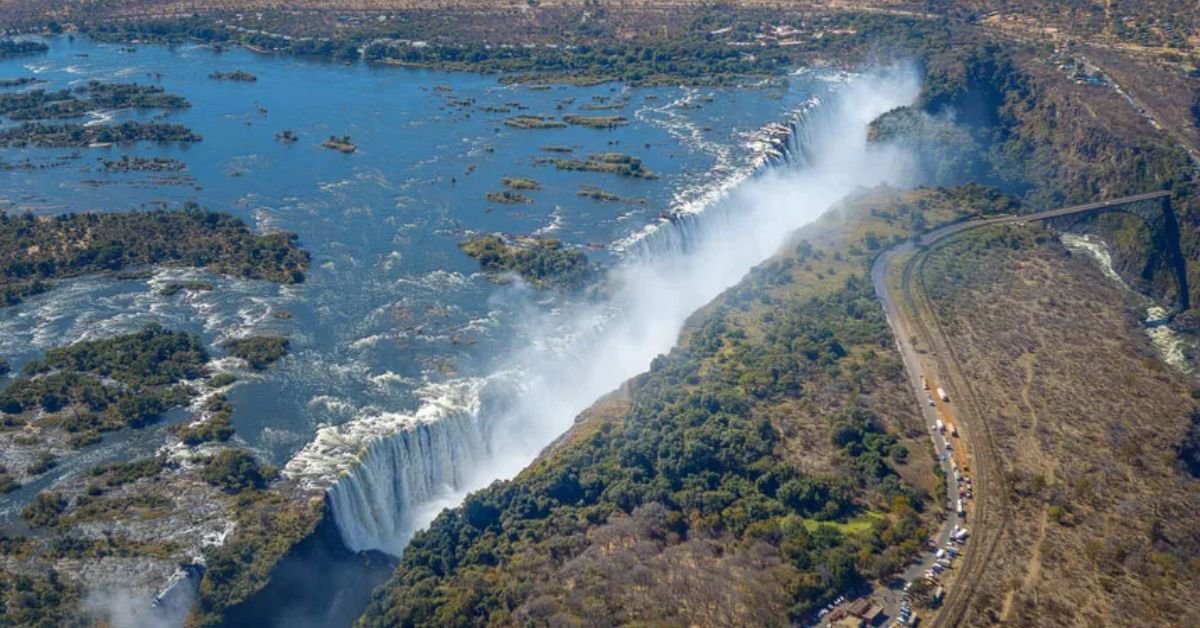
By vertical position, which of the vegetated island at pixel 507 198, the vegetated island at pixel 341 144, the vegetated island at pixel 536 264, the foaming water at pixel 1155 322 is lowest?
the foaming water at pixel 1155 322

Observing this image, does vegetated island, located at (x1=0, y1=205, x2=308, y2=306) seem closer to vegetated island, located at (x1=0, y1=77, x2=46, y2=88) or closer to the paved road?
vegetated island, located at (x1=0, y1=77, x2=46, y2=88)

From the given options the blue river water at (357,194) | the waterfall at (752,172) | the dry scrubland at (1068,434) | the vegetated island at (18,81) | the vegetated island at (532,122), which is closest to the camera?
the dry scrubland at (1068,434)

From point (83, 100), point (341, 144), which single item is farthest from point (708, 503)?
point (83, 100)

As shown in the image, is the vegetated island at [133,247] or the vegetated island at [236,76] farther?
the vegetated island at [236,76]

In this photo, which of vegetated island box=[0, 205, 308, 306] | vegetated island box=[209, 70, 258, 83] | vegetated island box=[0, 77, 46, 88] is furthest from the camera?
vegetated island box=[209, 70, 258, 83]

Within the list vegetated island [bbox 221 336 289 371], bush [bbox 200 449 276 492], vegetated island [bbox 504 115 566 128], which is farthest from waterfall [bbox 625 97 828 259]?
bush [bbox 200 449 276 492]

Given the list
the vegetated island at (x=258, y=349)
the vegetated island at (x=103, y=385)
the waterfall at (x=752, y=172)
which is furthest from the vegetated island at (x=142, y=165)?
the waterfall at (x=752, y=172)

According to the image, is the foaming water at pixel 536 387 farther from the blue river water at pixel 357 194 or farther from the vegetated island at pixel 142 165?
the vegetated island at pixel 142 165

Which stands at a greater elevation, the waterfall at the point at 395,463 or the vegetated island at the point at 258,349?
the vegetated island at the point at 258,349
